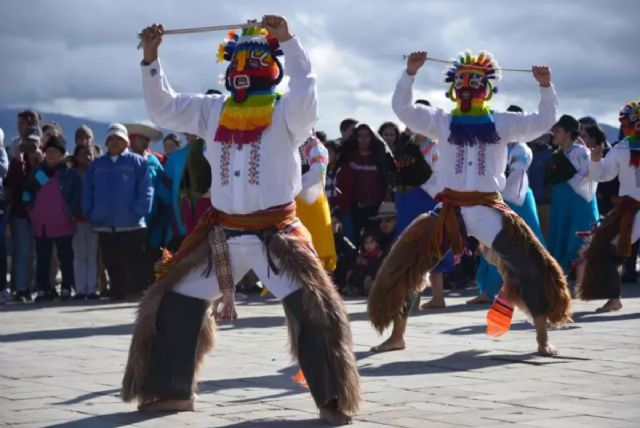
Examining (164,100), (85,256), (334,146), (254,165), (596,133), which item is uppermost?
(334,146)

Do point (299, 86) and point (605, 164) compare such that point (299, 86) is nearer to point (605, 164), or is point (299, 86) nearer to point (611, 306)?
point (605, 164)

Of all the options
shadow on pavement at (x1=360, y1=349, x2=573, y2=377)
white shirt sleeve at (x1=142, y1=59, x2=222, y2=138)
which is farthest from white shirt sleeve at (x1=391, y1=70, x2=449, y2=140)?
white shirt sleeve at (x1=142, y1=59, x2=222, y2=138)

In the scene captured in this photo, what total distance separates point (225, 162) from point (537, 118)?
3074mm

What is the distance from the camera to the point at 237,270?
7266mm

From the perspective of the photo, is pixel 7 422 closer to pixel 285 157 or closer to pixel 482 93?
pixel 285 157

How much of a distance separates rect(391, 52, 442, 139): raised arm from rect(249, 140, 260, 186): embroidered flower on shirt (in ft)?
8.60

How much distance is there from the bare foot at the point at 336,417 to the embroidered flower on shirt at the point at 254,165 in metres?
1.27

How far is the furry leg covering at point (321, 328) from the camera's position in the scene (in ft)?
22.5

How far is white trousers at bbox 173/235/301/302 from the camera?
7.19 metres

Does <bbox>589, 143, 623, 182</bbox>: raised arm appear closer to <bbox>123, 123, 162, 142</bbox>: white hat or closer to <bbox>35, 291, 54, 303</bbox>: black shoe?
<bbox>123, 123, 162, 142</bbox>: white hat

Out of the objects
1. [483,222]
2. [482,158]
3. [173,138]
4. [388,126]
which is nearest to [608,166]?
[482,158]

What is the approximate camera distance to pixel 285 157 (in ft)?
23.8

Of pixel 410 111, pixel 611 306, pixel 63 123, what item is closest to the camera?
pixel 410 111

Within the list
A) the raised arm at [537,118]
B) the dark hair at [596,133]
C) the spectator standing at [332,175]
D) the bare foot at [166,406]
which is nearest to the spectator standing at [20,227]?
the spectator standing at [332,175]
